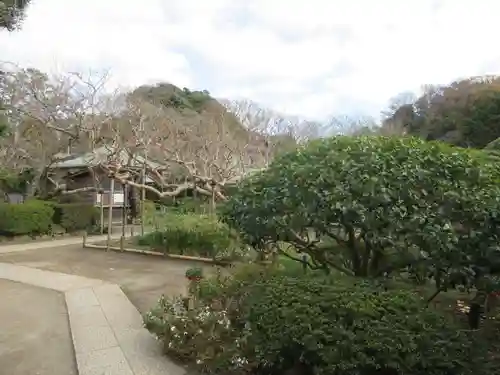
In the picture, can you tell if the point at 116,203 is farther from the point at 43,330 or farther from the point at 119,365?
the point at 119,365

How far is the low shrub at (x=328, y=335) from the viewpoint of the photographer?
292 centimetres

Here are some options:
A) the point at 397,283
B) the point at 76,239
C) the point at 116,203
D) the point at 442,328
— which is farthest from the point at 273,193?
the point at 116,203

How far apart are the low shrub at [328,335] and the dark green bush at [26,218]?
12505 millimetres

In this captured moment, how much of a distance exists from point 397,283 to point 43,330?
4.19 m

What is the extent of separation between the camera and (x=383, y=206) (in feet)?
12.9

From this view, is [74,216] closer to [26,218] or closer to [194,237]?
[26,218]

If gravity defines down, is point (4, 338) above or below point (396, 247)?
below

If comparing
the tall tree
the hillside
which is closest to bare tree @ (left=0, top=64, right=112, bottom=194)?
the hillside

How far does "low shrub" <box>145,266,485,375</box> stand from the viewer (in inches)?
115

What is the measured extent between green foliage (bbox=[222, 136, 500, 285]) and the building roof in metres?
11.9

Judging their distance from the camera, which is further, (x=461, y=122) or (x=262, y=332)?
(x=461, y=122)

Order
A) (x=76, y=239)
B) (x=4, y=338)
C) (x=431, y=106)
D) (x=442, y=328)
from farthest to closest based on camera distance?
(x=431, y=106), (x=76, y=239), (x=4, y=338), (x=442, y=328)

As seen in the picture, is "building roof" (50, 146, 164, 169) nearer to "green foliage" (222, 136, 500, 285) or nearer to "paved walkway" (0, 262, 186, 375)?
"paved walkway" (0, 262, 186, 375)

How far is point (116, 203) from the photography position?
55.2 ft
